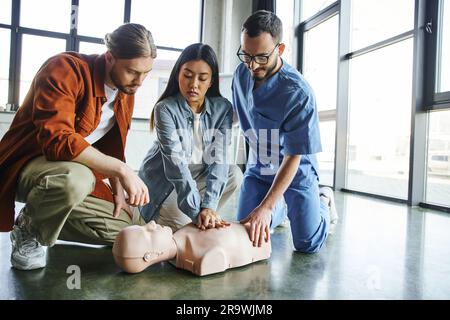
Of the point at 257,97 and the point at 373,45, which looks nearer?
the point at 257,97

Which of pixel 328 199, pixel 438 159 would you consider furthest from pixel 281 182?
pixel 438 159

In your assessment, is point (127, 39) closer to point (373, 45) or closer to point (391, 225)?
point (391, 225)

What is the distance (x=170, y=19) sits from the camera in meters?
5.00

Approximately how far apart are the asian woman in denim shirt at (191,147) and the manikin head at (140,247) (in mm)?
154

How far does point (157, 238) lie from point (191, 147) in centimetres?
47

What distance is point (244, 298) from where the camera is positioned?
35.2 inches

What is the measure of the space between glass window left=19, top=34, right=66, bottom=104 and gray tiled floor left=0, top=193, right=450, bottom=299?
12.0 feet

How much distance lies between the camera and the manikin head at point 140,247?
0.98 meters

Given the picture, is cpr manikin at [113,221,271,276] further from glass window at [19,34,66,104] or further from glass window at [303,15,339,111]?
glass window at [19,34,66,104]

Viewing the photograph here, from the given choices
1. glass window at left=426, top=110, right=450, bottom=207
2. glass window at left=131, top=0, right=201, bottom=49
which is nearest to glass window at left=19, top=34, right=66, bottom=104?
glass window at left=131, top=0, right=201, bottom=49

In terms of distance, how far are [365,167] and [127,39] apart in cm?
272

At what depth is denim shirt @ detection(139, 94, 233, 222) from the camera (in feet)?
4.00
